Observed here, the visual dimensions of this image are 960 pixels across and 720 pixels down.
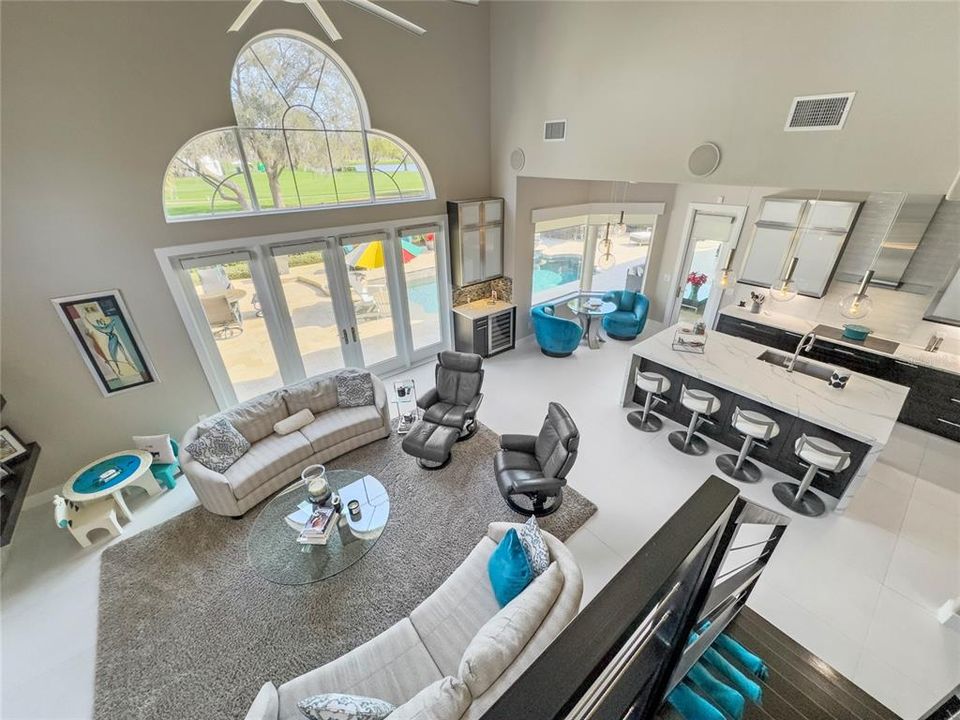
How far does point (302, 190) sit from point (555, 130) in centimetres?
342

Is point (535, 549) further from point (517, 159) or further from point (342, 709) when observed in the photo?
point (517, 159)

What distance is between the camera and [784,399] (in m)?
4.01

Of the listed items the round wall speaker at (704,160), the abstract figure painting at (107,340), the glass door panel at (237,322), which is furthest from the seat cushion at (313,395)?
the round wall speaker at (704,160)

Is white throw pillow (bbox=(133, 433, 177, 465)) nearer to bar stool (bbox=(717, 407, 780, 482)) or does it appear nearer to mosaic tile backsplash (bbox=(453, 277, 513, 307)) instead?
mosaic tile backsplash (bbox=(453, 277, 513, 307))

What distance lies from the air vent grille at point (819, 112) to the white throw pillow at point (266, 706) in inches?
225

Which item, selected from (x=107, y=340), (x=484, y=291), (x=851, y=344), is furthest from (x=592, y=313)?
(x=107, y=340)

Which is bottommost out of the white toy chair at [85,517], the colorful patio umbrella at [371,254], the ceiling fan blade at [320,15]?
the white toy chair at [85,517]

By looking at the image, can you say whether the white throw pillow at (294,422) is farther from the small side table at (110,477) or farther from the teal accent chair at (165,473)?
the small side table at (110,477)

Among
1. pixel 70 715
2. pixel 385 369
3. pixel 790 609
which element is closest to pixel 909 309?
pixel 790 609

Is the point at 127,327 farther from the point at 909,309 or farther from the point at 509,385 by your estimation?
the point at 909,309

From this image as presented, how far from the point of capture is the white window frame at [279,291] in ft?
14.0

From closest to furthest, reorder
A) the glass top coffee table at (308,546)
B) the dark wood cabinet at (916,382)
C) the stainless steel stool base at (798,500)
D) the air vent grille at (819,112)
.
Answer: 1. the air vent grille at (819,112)
2. the glass top coffee table at (308,546)
3. the stainless steel stool base at (798,500)
4. the dark wood cabinet at (916,382)

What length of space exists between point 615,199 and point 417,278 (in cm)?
442

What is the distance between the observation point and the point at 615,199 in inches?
299
